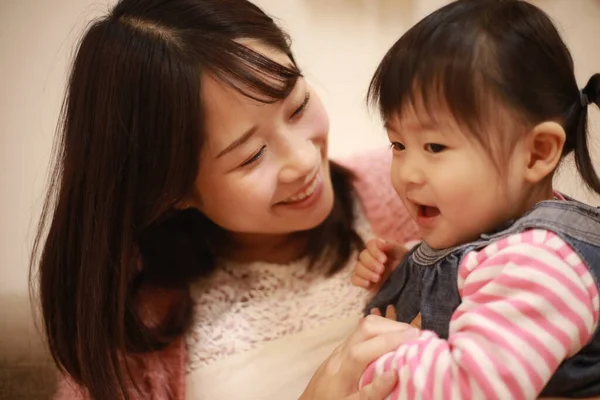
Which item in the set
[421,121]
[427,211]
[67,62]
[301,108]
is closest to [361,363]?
[427,211]

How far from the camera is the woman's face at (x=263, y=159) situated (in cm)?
100

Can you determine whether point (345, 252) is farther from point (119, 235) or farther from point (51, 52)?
point (51, 52)

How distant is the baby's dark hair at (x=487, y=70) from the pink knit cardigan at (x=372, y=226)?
1.67ft

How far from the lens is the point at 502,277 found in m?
0.68

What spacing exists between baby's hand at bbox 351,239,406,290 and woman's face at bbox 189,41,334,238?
140 mm

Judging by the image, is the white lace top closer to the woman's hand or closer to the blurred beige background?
the woman's hand

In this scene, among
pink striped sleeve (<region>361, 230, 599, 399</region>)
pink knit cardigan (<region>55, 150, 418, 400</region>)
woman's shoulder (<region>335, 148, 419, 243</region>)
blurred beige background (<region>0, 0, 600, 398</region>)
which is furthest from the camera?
A: blurred beige background (<region>0, 0, 600, 398</region>)

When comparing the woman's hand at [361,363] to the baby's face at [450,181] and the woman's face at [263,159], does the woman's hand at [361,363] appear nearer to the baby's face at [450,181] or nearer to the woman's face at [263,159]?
the baby's face at [450,181]

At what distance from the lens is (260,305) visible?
1233 mm

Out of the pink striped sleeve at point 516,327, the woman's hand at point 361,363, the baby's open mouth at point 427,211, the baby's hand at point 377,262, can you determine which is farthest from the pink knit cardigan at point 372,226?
the pink striped sleeve at point 516,327

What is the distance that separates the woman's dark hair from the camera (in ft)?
3.28

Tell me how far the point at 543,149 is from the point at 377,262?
1.30 ft

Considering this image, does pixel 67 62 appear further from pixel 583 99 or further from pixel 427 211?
pixel 583 99

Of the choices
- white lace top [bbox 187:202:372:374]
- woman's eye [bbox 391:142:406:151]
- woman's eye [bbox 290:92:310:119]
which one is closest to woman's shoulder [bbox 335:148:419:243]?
white lace top [bbox 187:202:372:374]
